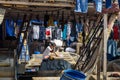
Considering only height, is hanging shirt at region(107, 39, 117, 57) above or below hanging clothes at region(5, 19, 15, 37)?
below

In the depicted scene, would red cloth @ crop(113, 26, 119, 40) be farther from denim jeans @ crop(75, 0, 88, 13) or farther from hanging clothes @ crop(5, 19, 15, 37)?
denim jeans @ crop(75, 0, 88, 13)

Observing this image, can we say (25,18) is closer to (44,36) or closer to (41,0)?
(41,0)

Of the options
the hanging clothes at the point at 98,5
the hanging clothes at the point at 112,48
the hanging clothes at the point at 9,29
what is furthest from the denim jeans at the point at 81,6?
the hanging clothes at the point at 112,48

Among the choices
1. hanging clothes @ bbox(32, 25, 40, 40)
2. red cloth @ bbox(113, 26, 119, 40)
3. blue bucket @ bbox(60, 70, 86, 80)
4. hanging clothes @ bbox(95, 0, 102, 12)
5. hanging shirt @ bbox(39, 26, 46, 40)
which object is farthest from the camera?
hanging shirt @ bbox(39, 26, 46, 40)

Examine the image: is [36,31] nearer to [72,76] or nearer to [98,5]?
[98,5]

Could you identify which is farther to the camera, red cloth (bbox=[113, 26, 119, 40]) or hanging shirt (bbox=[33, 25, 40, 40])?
hanging shirt (bbox=[33, 25, 40, 40])

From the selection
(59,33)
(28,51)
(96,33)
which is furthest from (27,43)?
(96,33)

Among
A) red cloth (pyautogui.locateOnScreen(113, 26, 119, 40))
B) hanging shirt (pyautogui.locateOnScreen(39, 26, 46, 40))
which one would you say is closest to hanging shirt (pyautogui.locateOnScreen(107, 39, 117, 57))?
red cloth (pyautogui.locateOnScreen(113, 26, 119, 40))

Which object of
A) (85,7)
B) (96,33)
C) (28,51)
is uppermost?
(85,7)

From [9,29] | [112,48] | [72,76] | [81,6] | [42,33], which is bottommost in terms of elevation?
[112,48]

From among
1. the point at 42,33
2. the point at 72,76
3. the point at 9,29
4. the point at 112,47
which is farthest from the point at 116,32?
the point at 72,76

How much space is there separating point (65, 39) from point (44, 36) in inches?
53.3

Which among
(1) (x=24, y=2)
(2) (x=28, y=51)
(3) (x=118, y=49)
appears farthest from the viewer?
(2) (x=28, y=51)

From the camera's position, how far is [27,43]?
68.2 ft
